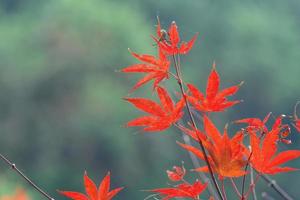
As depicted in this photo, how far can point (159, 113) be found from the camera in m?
0.47

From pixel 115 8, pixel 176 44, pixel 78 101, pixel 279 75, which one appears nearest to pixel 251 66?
pixel 279 75

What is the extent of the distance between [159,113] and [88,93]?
7.68 meters

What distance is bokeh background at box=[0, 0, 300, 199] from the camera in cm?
750

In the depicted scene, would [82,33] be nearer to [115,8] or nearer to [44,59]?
[44,59]

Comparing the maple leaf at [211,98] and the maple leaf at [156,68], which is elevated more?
the maple leaf at [156,68]

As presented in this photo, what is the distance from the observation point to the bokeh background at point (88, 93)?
7500 mm

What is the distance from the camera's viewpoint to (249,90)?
356 inches

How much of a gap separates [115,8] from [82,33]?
1180 mm

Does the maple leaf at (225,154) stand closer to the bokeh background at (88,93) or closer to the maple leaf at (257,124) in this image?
the maple leaf at (257,124)

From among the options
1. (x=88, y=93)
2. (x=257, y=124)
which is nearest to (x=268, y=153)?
(x=257, y=124)

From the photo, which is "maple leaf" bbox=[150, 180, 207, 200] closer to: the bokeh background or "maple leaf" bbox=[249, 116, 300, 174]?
"maple leaf" bbox=[249, 116, 300, 174]

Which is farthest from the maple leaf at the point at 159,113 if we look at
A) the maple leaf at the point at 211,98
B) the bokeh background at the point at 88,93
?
the bokeh background at the point at 88,93

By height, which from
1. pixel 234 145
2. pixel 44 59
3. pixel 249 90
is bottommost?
pixel 234 145

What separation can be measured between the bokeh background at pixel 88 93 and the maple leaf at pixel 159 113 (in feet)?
19.9
